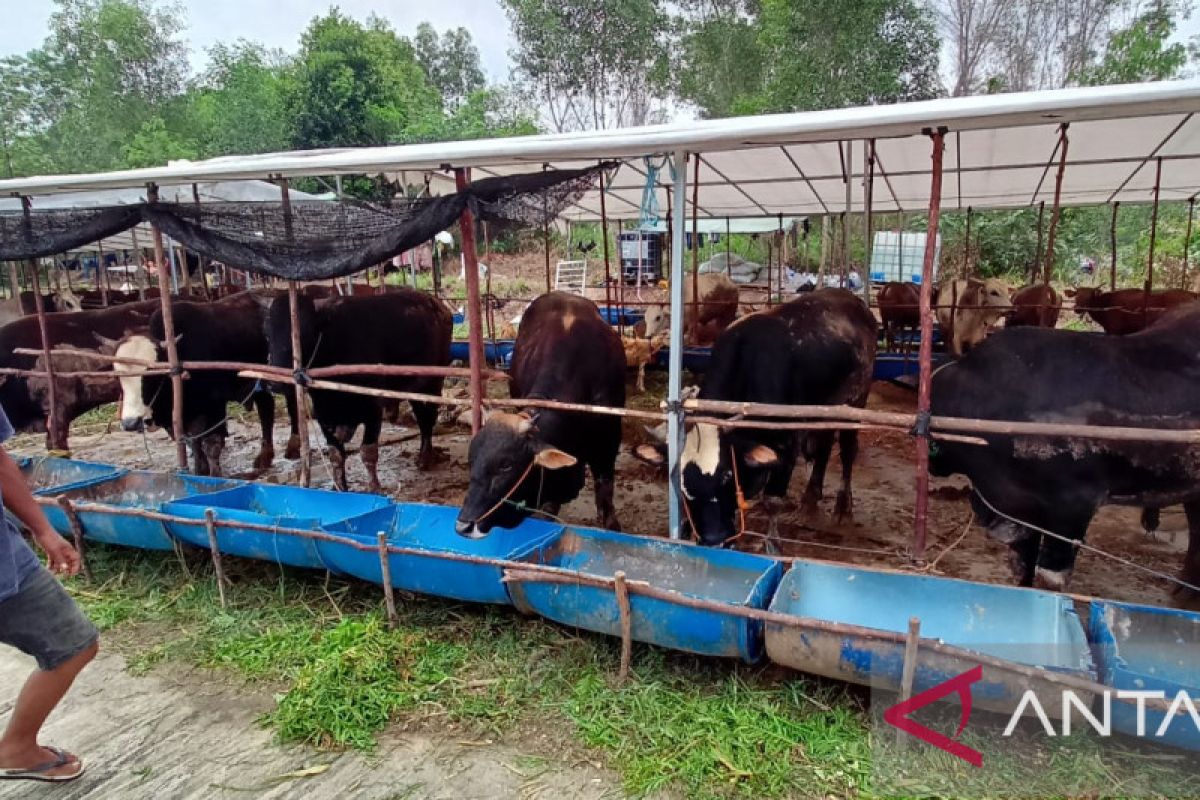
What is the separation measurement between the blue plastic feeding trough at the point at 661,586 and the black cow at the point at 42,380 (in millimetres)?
5841

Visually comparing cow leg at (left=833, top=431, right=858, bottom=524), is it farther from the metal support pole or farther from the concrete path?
the concrete path

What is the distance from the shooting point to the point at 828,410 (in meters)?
4.22

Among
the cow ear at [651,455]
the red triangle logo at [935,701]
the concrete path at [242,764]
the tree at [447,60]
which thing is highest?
the tree at [447,60]

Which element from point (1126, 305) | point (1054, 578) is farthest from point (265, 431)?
point (1126, 305)

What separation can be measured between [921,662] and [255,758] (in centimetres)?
302

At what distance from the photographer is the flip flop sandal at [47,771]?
3240 mm

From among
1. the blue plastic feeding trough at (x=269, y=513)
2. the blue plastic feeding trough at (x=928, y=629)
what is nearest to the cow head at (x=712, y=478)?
the blue plastic feeding trough at (x=928, y=629)

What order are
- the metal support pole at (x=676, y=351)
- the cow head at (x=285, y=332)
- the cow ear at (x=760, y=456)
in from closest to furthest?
the metal support pole at (x=676, y=351), the cow ear at (x=760, y=456), the cow head at (x=285, y=332)

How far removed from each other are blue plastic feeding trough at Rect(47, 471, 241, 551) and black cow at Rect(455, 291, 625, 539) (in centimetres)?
223

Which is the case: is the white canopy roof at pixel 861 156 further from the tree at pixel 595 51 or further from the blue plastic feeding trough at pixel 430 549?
the tree at pixel 595 51

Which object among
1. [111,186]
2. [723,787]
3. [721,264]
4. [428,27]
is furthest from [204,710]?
[428,27]

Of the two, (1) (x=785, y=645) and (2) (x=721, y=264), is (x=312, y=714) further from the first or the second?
(2) (x=721, y=264)

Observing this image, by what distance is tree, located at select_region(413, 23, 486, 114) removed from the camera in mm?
40281

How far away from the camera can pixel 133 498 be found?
19.9ft
